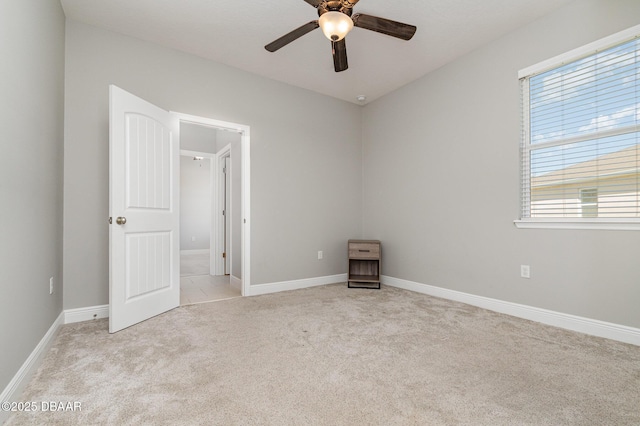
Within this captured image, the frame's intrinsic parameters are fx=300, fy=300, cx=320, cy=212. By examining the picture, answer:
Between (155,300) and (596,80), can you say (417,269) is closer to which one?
(596,80)

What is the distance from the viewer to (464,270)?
329 centimetres

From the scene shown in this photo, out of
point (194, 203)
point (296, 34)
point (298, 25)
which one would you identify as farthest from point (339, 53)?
point (194, 203)

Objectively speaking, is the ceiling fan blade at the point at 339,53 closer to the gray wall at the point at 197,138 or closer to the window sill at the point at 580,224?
the window sill at the point at 580,224

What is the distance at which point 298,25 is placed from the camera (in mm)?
2812

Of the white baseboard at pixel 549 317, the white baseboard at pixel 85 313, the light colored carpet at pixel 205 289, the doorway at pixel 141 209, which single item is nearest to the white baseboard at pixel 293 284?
the light colored carpet at pixel 205 289

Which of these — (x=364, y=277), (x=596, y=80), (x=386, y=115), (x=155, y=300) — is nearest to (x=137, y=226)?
(x=155, y=300)

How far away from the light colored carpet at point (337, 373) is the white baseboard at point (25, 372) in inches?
1.8

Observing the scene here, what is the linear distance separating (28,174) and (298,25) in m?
2.39

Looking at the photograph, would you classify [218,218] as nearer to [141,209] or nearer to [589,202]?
[141,209]

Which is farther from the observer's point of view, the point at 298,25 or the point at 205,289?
the point at 205,289

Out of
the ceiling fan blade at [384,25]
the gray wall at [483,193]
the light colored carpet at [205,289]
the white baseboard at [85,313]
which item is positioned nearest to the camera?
the ceiling fan blade at [384,25]

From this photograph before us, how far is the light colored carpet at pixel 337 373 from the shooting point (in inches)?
55.0

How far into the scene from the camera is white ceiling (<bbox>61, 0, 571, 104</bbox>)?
8.32 ft

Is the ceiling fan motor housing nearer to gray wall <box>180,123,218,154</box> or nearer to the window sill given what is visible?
the window sill
